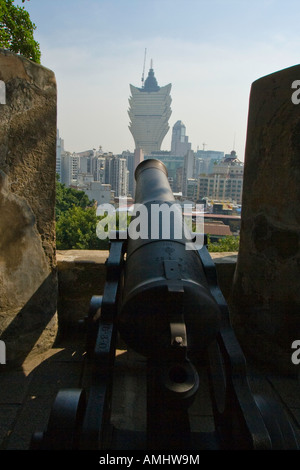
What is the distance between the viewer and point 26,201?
2.35 metres

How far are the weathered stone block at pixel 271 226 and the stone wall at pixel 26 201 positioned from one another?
132cm

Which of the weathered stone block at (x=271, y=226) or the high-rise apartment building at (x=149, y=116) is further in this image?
the high-rise apartment building at (x=149, y=116)

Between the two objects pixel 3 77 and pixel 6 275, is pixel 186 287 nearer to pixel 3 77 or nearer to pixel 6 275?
pixel 6 275

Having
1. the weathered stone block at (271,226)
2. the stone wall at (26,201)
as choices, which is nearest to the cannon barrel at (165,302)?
the weathered stone block at (271,226)

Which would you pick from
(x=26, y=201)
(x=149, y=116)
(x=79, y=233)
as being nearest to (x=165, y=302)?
(x=26, y=201)

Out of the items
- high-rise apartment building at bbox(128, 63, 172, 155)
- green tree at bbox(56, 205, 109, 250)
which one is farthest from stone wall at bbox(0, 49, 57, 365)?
high-rise apartment building at bbox(128, 63, 172, 155)

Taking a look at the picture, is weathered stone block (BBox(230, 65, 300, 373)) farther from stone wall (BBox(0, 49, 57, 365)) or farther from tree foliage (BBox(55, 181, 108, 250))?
tree foliage (BBox(55, 181, 108, 250))

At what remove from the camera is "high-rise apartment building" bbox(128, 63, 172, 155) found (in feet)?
474

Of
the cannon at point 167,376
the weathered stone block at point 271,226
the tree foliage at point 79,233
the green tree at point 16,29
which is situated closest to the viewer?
the cannon at point 167,376

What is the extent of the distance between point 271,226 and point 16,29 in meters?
10.8

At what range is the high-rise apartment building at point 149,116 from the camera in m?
145

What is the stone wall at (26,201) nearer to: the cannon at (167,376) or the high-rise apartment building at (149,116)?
the cannon at (167,376)

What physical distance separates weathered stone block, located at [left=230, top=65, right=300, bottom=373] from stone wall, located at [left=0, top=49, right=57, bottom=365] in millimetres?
1318

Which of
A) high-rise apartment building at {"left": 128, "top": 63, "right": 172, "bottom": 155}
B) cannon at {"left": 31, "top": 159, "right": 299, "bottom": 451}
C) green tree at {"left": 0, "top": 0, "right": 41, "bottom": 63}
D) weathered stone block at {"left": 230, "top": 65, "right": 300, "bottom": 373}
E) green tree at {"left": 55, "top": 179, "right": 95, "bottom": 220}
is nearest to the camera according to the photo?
cannon at {"left": 31, "top": 159, "right": 299, "bottom": 451}
